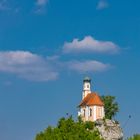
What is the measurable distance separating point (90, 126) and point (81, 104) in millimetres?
14038

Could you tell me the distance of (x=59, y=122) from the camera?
99438mm

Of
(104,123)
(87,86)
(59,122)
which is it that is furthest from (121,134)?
(59,122)

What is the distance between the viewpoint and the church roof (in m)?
128

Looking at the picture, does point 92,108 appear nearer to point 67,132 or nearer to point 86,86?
point 86,86

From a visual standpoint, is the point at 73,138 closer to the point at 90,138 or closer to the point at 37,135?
the point at 90,138

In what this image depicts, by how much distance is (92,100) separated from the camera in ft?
425

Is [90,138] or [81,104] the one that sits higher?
[81,104]

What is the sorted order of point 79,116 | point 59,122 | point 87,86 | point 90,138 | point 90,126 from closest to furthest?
point 90,138, point 59,122, point 90,126, point 79,116, point 87,86

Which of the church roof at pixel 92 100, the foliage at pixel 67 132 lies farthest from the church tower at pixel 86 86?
the foliage at pixel 67 132

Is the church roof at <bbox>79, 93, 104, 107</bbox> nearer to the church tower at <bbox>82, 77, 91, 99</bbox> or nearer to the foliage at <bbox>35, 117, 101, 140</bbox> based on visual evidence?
the church tower at <bbox>82, 77, 91, 99</bbox>

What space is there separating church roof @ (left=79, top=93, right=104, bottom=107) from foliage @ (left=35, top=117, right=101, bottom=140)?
30011 mm

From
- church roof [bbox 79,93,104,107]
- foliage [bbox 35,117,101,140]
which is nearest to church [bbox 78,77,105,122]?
church roof [bbox 79,93,104,107]

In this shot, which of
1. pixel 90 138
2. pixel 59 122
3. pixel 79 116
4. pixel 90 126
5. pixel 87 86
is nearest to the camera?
pixel 90 138

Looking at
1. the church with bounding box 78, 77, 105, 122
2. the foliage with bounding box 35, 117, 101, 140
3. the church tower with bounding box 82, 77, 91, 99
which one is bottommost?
the foliage with bounding box 35, 117, 101, 140
